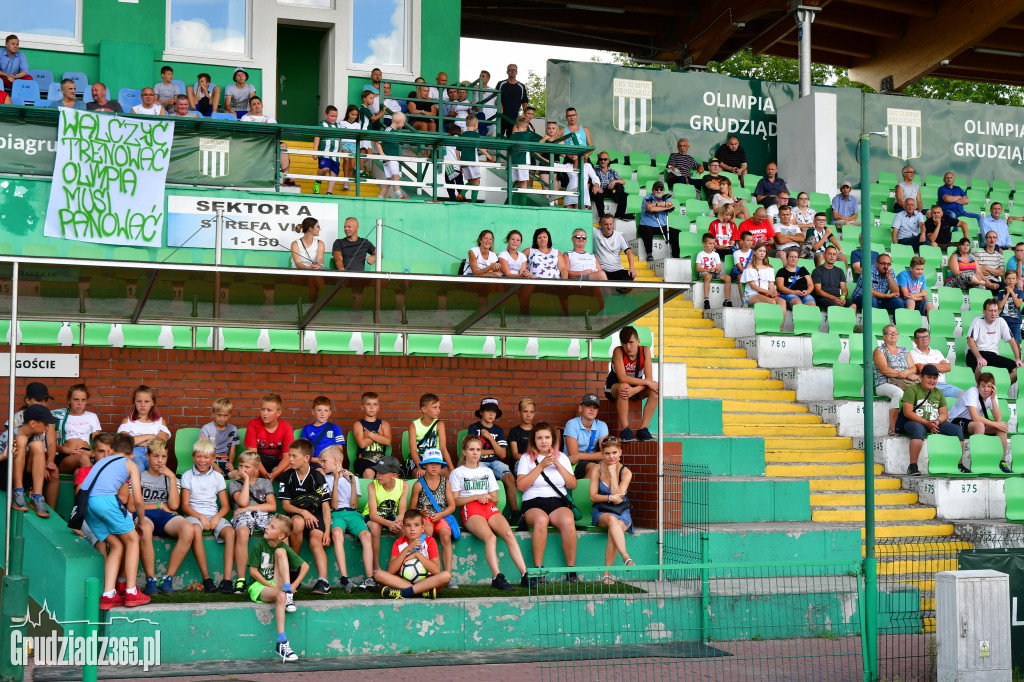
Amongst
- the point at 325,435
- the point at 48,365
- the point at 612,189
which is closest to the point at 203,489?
the point at 325,435

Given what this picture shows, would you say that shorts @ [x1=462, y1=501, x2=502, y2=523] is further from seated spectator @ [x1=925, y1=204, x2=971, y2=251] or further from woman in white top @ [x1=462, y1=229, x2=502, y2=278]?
Answer: seated spectator @ [x1=925, y1=204, x2=971, y2=251]

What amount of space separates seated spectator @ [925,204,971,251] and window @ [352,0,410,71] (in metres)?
10.2

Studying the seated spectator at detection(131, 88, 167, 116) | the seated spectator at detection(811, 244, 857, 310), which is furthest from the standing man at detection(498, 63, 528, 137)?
the seated spectator at detection(131, 88, 167, 116)

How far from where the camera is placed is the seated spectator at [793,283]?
659 inches

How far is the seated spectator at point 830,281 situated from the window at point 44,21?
1244 centimetres

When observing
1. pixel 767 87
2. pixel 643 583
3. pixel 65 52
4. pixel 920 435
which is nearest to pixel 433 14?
pixel 65 52

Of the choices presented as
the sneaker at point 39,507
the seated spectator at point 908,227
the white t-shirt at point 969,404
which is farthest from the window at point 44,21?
the seated spectator at point 908,227

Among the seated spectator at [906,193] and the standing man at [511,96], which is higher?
the standing man at [511,96]

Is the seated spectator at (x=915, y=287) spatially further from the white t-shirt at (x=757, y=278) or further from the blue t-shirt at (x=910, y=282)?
the white t-shirt at (x=757, y=278)

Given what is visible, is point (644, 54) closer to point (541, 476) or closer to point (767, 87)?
point (767, 87)

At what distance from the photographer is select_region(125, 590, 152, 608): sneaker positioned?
363 inches

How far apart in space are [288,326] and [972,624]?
752 centimetres

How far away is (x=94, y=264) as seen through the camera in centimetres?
916

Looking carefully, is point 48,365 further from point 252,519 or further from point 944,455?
point 944,455
